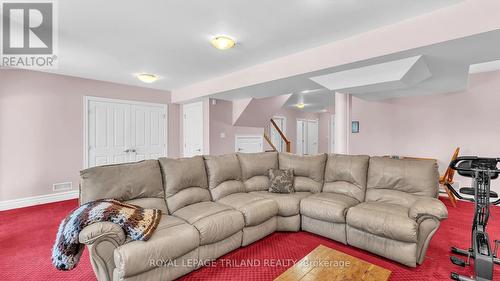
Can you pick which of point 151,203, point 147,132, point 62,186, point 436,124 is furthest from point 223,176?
point 436,124

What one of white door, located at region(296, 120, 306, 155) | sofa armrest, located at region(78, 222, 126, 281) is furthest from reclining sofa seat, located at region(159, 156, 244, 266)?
white door, located at region(296, 120, 306, 155)

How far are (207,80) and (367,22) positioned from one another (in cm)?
330

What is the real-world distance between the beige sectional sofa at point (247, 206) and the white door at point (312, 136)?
609 cm

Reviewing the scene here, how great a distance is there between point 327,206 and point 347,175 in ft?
2.15

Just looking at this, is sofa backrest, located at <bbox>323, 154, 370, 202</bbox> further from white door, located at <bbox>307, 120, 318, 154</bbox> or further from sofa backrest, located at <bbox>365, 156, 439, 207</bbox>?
white door, located at <bbox>307, 120, 318, 154</bbox>

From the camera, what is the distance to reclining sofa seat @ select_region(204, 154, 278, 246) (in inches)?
101

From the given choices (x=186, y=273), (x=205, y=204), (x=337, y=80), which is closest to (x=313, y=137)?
(x=337, y=80)

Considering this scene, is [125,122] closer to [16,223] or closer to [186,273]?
[16,223]

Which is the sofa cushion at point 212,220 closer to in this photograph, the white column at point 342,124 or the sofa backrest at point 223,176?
the sofa backrest at point 223,176

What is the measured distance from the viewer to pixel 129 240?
1.78 metres

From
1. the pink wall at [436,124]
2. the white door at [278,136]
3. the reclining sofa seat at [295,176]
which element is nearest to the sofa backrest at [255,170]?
the reclining sofa seat at [295,176]

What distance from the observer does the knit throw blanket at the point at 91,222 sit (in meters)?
1.67

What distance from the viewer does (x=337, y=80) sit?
343 cm

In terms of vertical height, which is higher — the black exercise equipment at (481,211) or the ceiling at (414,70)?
the ceiling at (414,70)
